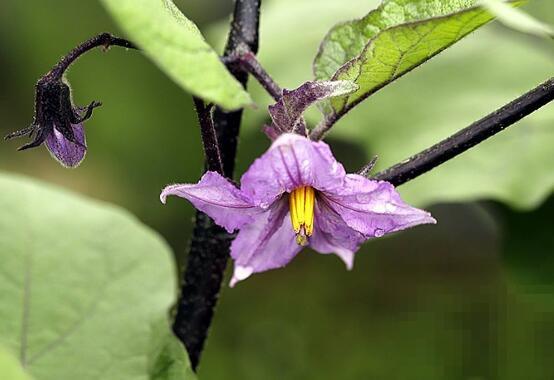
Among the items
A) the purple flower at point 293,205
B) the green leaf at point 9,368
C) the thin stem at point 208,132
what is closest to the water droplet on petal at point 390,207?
the purple flower at point 293,205

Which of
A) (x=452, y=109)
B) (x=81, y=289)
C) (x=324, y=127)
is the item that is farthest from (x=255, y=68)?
(x=452, y=109)

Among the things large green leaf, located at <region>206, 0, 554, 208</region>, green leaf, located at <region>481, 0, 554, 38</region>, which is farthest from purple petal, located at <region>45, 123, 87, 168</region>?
large green leaf, located at <region>206, 0, 554, 208</region>

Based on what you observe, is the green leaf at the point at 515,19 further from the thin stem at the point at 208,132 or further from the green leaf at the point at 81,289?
the green leaf at the point at 81,289

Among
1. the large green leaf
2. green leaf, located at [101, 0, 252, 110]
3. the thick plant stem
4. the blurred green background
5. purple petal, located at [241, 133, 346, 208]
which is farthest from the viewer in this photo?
the blurred green background

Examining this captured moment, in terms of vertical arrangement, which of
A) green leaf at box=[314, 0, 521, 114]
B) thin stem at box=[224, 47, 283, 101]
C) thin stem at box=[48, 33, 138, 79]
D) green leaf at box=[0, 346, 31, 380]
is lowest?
green leaf at box=[0, 346, 31, 380]

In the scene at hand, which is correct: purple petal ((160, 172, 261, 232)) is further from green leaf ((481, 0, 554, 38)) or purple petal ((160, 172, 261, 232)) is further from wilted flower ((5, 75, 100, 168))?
green leaf ((481, 0, 554, 38))

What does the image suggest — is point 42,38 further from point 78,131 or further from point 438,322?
point 78,131
